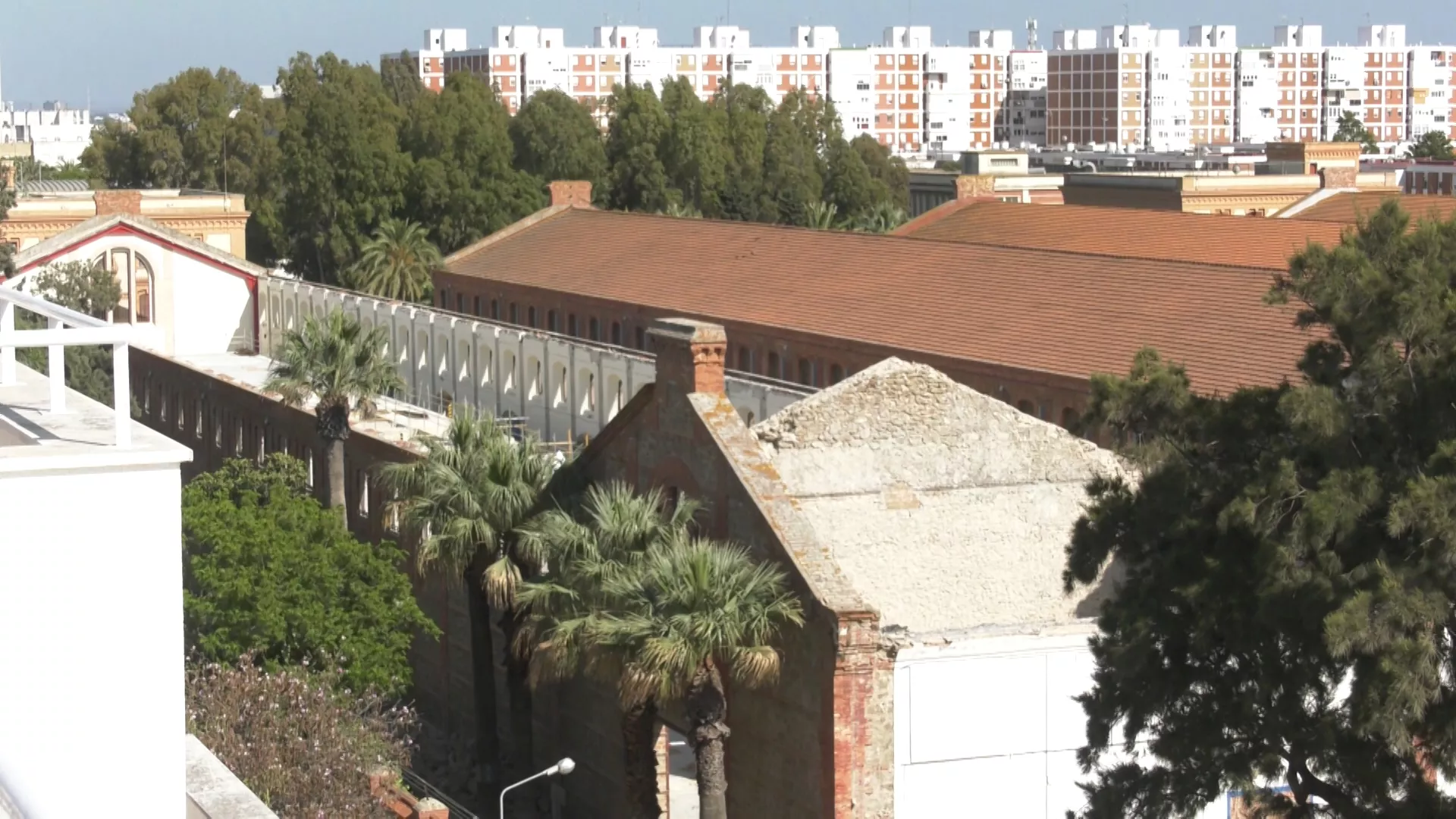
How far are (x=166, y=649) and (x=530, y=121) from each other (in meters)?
70.9

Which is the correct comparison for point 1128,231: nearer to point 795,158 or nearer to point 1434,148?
point 795,158

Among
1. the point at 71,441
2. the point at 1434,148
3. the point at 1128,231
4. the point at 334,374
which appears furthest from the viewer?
the point at 1434,148

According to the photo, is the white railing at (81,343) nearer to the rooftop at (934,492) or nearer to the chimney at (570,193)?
the rooftop at (934,492)

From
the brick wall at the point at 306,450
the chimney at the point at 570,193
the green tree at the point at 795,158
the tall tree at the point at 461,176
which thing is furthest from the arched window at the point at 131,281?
the green tree at the point at 795,158

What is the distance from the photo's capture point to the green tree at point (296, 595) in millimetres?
28000

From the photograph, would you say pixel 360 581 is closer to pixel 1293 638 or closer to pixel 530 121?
pixel 1293 638

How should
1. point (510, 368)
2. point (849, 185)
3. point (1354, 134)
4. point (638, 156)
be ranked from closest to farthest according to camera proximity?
point (510, 368) < point (638, 156) < point (849, 185) < point (1354, 134)

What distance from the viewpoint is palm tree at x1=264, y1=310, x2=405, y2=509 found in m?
35.5

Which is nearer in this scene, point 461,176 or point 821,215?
point 461,176

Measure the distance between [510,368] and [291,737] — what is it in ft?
76.1

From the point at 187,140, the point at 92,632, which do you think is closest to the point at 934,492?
the point at 92,632

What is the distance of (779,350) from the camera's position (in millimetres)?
41688

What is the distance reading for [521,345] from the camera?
46.0 meters

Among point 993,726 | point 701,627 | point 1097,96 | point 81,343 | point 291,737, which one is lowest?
point 291,737
